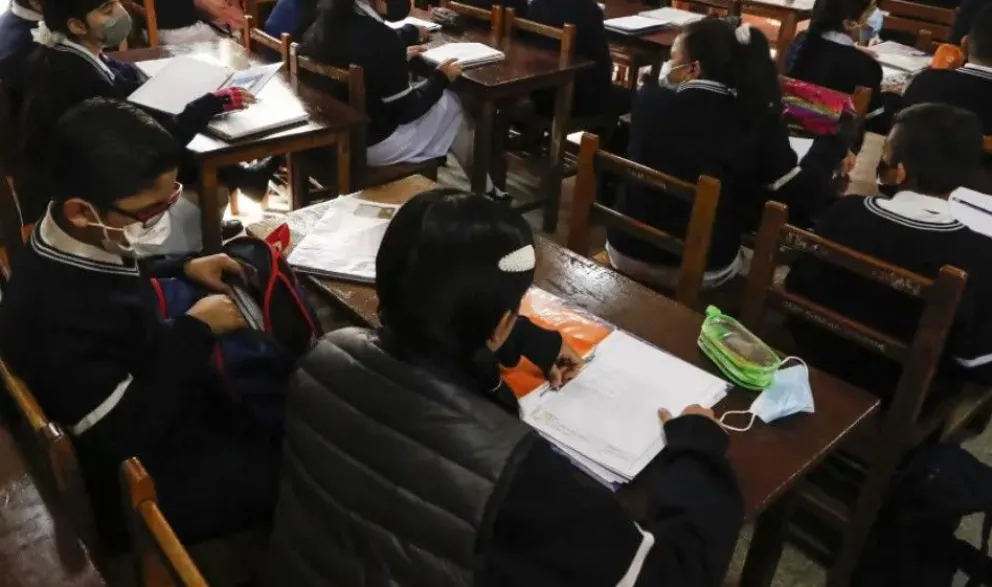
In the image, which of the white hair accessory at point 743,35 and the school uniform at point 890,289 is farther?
the white hair accessory at point 743,35

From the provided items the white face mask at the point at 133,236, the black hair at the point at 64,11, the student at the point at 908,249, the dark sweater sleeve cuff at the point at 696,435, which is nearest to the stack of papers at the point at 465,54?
the black hair at the point at 64,11

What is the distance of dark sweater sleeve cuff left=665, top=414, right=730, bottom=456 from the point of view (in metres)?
1.13

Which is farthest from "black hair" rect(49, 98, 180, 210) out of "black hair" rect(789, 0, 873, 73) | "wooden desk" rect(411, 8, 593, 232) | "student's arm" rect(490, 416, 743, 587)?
"black hair" rect(789, 0, 873, 73)

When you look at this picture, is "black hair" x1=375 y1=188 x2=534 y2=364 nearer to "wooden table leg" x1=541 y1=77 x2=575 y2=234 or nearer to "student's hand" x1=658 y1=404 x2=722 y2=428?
"student's hand" x1=658 y1=404 x2=722 y2=428

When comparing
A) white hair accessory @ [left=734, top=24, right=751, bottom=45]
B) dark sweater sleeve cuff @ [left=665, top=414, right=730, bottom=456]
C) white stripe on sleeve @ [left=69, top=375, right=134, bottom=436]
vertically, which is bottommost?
white stripe on sleeve @ [left=69, top=375, right=134, bottom=436]

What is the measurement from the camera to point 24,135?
2037mm

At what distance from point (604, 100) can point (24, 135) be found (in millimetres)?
2049

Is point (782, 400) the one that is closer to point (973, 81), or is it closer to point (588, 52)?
point (973, 81)

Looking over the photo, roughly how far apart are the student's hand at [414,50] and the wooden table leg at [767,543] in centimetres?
205

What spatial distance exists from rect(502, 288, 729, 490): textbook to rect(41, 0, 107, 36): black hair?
141 cm

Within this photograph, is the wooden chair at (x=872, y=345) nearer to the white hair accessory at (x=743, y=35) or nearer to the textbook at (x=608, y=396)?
the textbook at (x=608, y=396)

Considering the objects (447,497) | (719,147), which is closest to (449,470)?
(447,497)

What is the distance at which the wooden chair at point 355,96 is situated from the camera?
257cm

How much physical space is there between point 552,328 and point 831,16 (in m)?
1.98
